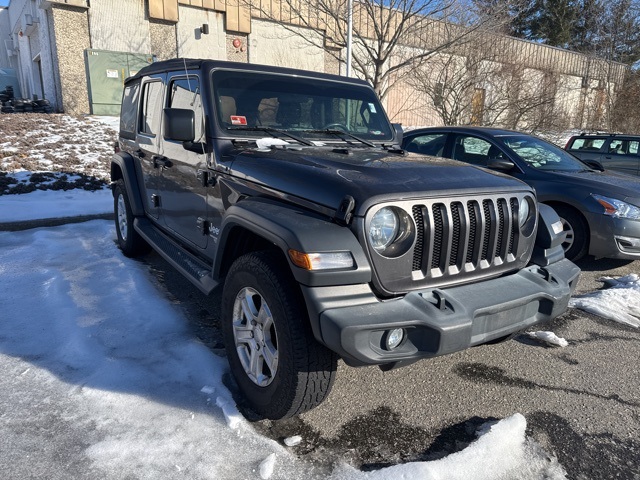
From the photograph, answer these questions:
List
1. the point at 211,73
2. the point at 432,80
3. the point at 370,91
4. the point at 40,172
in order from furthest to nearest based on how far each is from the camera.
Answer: the point at 432,80
the point at 40,172
the point at 370,91
the point at 211,73

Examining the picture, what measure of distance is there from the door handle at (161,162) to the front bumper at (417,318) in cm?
246

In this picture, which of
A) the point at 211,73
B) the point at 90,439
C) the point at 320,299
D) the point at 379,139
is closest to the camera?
the point at 320,299

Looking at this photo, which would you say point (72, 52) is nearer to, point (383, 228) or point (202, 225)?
point (202, 225)

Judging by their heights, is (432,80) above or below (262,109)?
above

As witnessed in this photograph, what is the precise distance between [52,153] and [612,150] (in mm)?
12757

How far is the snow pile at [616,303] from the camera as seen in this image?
4.16m

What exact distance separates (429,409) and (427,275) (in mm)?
908

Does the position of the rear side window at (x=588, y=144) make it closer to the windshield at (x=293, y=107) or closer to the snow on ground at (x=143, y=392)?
the windshield at (x=293, y=107)

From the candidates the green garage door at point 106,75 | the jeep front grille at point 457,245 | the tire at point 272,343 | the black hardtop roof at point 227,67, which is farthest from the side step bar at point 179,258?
the green garage door at point 106,75

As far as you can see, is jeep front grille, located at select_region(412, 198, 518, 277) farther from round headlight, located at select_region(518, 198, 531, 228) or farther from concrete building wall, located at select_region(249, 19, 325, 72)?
concrete building wall, located at select_region(249, 19, 325, 72)

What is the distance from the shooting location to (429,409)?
283cm

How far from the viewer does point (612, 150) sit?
416 inches

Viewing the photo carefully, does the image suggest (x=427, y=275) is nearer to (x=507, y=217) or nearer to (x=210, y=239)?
(x=507, y=217)

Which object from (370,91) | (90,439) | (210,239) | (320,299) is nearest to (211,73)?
(210,239)
